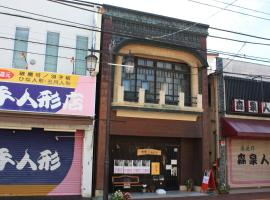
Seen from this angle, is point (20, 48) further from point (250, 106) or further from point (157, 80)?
point (250, 106)

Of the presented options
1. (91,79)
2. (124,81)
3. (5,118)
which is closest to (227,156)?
(124,81)

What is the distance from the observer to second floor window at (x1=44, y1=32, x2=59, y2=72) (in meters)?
17.8

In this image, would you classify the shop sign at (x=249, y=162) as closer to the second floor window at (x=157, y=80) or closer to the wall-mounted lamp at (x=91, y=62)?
the second floor window at (x=157, y=80)

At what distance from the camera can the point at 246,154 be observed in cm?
2275

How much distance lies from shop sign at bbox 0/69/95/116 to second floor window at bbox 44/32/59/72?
0.89 meters

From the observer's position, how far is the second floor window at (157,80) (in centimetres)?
2006

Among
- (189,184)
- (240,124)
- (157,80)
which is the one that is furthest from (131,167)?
(240,124)

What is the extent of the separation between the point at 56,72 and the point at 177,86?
304 inches

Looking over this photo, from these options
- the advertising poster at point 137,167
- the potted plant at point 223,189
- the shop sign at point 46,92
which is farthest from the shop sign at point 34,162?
the potted plant at point 223,189

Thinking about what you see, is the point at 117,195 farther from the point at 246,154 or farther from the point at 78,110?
the point at 246,154

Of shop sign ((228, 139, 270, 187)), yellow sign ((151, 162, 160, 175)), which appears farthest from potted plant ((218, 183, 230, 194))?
yellow sign ((151, 162, 160, 175))

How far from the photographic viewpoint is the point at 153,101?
20.3 m

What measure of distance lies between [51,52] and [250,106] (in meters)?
13.3

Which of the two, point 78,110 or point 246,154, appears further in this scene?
point 246,154
